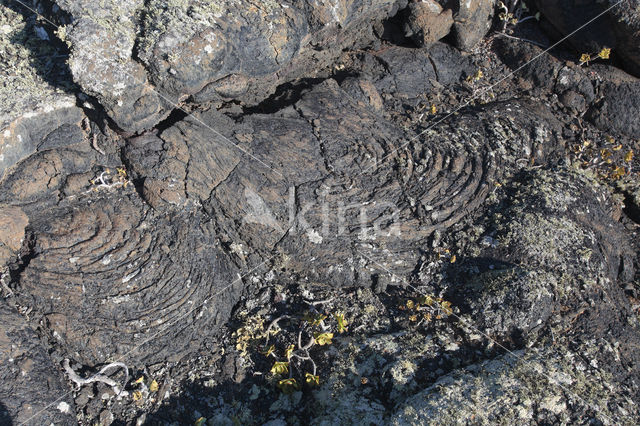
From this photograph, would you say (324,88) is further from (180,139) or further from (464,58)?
(464,58)

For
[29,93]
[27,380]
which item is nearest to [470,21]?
[29,93]

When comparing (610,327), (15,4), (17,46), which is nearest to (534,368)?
(610,327)

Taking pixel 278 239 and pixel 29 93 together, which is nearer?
pixel 29 93

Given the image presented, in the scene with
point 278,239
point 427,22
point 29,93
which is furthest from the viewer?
point 427,22

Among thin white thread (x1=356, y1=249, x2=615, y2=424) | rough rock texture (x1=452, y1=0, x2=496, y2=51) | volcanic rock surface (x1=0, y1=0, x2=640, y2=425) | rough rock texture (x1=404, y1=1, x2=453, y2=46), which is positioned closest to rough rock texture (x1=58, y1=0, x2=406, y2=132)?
volcanic rock surface (x1=0, y1=0, x2=640, y2=425)

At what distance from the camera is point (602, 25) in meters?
4.79

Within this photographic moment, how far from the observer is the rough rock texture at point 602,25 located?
461 cm

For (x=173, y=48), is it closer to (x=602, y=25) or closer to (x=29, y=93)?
(x=29, y=93)

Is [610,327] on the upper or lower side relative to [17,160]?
lower

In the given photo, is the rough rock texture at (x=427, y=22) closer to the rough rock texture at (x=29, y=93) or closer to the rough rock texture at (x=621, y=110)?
the rough rock texture at (x=621, y=110)

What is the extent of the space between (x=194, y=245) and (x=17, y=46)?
211 cm

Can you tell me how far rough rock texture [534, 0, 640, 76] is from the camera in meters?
4.61

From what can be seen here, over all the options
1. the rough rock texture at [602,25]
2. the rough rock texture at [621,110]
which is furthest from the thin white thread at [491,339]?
the rough rock texture at [602,25]

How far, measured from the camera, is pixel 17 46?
13.0ft
